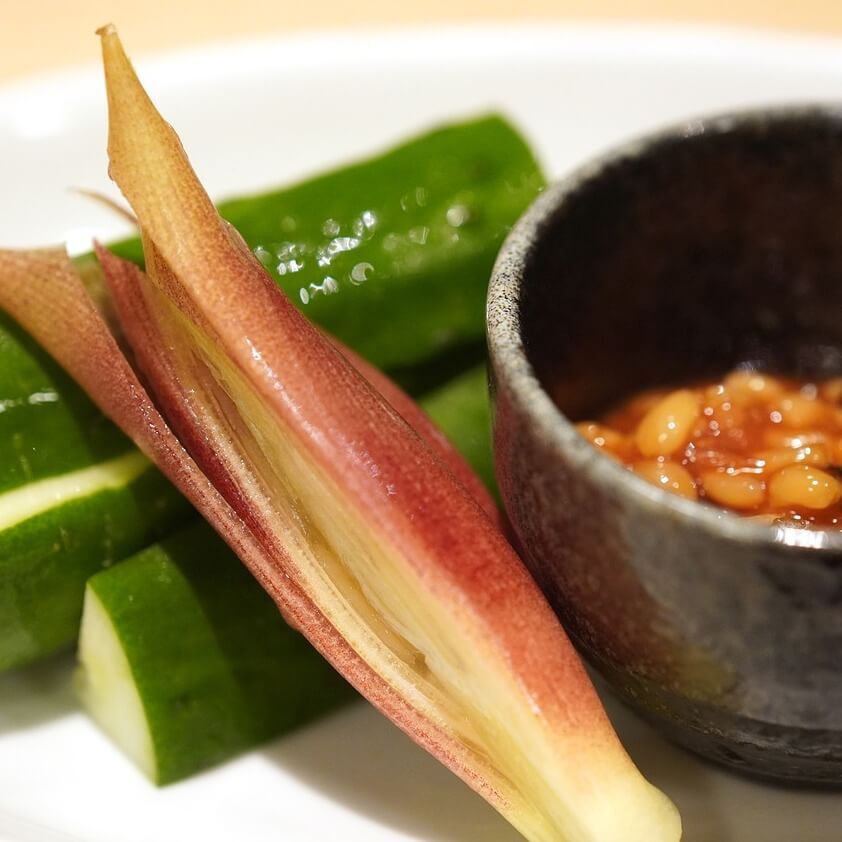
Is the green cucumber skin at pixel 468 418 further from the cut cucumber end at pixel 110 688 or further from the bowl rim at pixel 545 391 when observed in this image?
the cut cucumber end at pixel 110 688

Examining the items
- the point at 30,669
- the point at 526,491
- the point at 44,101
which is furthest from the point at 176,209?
the point at 44,101

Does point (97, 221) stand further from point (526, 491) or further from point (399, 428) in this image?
point (526, 491)

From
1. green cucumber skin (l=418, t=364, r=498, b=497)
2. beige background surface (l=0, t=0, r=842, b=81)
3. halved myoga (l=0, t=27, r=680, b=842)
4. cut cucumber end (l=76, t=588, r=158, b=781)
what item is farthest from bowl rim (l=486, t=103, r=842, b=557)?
beige background surface (l=0, t=0, r=842, b=81)

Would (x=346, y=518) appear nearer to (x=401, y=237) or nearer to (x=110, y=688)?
(x=110, y=688)

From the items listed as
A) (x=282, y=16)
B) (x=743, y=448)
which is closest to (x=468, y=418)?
(x=743, y=448)

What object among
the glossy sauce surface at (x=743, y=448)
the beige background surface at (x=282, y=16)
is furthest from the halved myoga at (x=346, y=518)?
the beige background surface at (x=282, y=16)

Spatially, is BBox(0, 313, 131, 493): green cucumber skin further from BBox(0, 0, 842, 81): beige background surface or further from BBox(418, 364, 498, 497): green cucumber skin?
BBox(0, 0, 842, 81): beige background surface
